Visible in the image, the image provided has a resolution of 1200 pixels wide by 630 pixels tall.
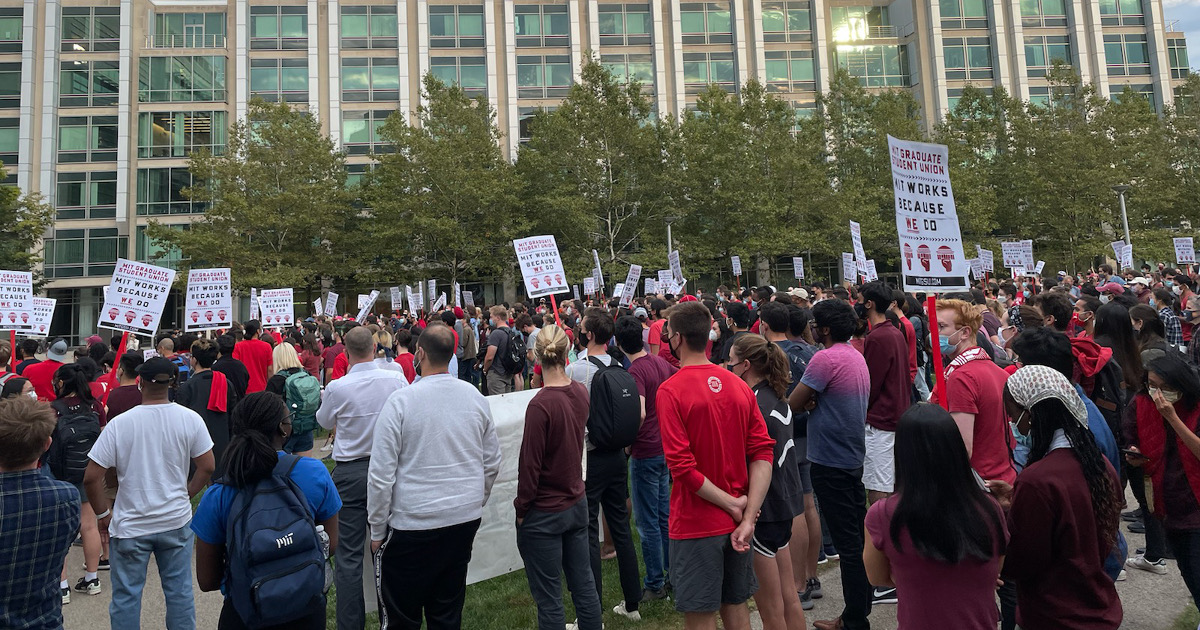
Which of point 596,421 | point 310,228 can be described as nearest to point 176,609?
point 596,421

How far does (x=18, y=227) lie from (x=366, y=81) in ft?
68.8

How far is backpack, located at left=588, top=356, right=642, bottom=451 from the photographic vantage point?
5242 millimetres

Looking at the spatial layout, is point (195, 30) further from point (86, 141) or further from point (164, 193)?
point (164, 193)

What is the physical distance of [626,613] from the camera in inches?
217

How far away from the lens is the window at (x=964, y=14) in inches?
1933

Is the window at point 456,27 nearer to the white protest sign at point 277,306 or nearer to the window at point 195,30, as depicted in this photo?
the window at point 195,30

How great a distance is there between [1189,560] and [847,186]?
37495 mm

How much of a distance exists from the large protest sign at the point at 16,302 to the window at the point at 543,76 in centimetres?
3887

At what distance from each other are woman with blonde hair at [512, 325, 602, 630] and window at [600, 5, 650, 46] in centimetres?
4769

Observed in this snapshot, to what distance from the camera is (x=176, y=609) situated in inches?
192

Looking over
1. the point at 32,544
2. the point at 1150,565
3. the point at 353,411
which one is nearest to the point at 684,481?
the point at 353,411

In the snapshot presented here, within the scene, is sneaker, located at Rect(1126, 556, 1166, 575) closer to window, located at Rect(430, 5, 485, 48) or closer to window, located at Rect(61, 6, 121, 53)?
window, located at Rect(430, 5, 485, 48)

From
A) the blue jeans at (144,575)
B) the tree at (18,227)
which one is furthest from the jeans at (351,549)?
the tree at (18,227)

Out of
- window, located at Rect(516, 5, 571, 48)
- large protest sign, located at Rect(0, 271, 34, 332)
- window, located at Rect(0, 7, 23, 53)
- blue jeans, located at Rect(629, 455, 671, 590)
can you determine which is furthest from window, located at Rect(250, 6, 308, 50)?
blue jeans, located at Rect(629, 455, 671, 590)
